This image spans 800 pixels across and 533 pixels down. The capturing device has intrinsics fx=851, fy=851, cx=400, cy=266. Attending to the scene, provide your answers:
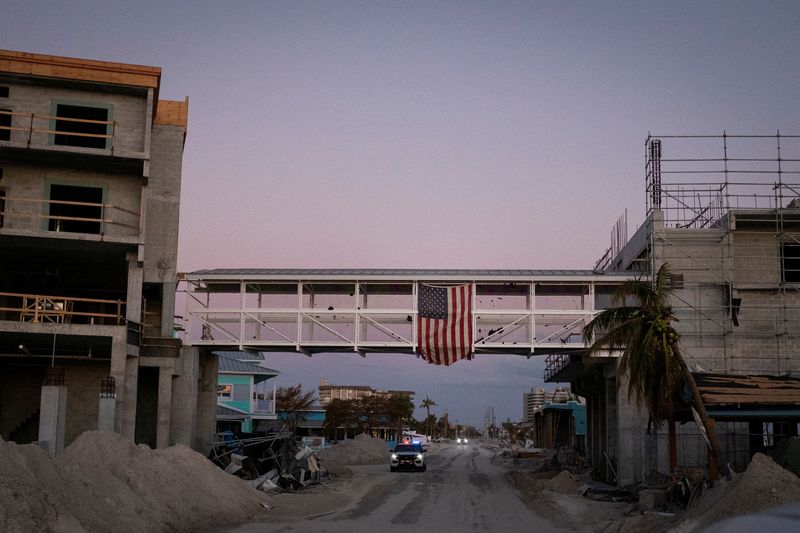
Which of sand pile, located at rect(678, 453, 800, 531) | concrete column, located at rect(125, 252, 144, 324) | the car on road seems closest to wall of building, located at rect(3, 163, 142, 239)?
concrete column, located at rect(125, 252, 144, 324)

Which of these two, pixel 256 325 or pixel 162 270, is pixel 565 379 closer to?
pixel 256 325

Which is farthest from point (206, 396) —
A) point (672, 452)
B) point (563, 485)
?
point (672, 452)

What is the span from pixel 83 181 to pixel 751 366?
28.2 metres

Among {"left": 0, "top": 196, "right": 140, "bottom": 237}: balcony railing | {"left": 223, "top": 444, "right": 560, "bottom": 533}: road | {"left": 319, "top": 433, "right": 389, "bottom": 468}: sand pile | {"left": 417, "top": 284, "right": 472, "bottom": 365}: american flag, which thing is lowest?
{"left": 319, "top": 433, "right": 389, "bottom": 468}: sand pile

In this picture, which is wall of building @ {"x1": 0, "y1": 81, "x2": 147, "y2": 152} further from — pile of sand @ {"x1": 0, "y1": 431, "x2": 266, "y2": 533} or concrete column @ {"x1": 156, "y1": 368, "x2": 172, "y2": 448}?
pile of sand @ {"x1": 0, "y1": 431, "x2": 266, "y2": 533}

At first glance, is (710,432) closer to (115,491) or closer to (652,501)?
(652,501)

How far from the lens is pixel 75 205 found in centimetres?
3697

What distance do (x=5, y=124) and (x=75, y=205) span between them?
446 centimetres

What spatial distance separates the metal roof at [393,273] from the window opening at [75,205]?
497 cm

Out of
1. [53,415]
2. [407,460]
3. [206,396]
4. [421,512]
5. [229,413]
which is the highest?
[206,396]

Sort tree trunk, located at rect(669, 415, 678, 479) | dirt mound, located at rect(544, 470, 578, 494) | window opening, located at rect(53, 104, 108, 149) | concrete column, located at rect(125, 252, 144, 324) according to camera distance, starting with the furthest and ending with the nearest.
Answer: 1. window opening, located at rect(53, 104, 108, 149)
2. dirt mound, located at rect(544, 470, 578, 494)
3. concrete column, located at rect(125, 252, 144, 324)
4. tree trunk, located at rect(669, 415, 678, 479)

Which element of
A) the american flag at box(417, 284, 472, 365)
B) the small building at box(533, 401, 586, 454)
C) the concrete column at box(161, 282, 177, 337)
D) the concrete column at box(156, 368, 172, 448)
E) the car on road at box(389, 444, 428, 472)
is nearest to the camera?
the concrete column at box(156, 368, 172, 448)

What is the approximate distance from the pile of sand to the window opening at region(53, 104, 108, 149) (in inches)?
632

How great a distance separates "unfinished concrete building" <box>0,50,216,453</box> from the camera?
106 feet
